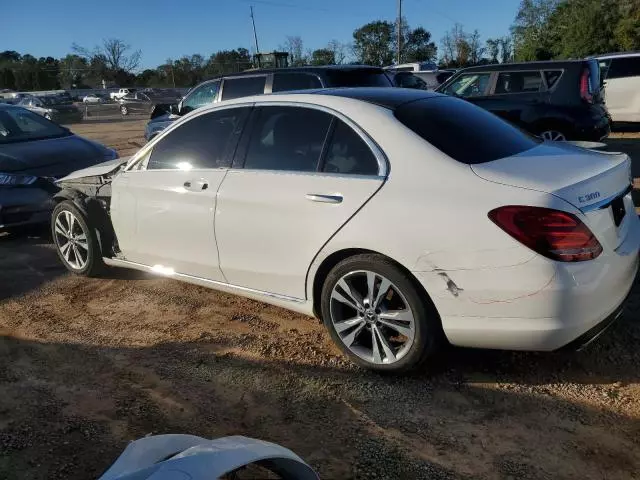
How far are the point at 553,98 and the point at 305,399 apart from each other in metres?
7.74

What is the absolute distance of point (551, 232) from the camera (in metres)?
2.82

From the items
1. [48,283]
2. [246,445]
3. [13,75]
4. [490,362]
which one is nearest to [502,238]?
[490,362]

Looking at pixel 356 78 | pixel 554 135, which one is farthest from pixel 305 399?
pixel 554 135

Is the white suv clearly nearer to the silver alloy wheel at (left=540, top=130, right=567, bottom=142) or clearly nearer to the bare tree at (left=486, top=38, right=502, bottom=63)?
the silver alloy wheel at (left=540, top=130, right=567, bottom=142)

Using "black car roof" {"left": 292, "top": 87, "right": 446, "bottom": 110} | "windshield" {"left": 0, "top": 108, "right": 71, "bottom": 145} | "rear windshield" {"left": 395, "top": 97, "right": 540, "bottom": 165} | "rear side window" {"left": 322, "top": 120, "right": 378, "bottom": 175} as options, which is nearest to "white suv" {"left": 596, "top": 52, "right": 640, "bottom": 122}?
"rear windshield" {"left": 395, "top": 97, "right": 540, "bottom": 165}

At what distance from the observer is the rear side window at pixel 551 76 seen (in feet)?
30.6

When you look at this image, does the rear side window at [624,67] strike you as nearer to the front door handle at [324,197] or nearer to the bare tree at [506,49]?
the front door handle at [324,197]

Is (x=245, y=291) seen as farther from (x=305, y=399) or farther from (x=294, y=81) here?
(x=294, y=81)

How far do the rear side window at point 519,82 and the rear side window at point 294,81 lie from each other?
11.0 ft

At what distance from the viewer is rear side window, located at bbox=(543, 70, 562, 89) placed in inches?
367

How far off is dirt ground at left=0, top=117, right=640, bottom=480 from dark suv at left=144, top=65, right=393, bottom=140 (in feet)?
16.8

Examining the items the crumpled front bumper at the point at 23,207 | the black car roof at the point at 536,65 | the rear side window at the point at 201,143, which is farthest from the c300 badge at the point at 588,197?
the black car roof at the point at 536,65

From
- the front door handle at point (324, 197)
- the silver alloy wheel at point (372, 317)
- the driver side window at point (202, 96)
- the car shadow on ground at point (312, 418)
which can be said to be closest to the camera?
the car shadow on ground at point (312, 418)

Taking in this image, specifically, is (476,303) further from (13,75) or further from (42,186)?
(13,75)
